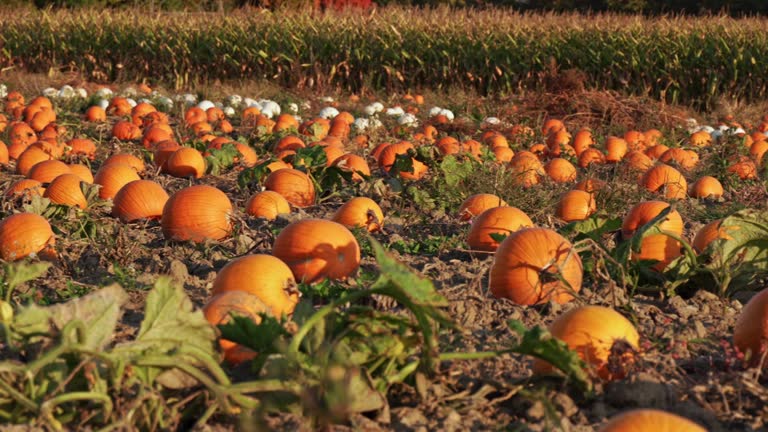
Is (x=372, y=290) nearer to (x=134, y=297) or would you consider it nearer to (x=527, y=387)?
(x=527, y=387)

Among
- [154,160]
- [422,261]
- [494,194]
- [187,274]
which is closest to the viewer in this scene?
[187,274]

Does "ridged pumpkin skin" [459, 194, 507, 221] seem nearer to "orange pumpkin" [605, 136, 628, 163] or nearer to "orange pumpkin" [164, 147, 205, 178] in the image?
"orange pumpkin" [164, 147, 205, 178]

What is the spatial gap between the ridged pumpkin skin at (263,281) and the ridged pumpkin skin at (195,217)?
52.6 inches

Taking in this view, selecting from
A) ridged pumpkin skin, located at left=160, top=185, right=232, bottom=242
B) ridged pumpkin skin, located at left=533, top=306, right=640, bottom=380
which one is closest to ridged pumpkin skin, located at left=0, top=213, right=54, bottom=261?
ridged pumpkin skin, located at left=160, top=185, right=232, bottom=242

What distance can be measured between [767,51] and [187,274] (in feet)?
39.7

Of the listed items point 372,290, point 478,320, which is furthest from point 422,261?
point 372,290

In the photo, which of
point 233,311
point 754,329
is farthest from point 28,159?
point 754,329

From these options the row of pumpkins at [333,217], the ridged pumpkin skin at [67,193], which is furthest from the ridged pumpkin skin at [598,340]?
the ridged pumpkin skin at [67,193]

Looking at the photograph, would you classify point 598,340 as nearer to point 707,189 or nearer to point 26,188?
point 26,188

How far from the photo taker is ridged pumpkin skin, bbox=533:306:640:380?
2.54m

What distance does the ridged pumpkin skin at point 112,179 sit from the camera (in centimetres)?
543

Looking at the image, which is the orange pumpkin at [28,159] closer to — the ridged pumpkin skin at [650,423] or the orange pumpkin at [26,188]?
the orange pumpkin at [26,188]

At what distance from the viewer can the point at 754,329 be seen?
2.73 meters

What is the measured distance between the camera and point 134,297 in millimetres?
3582
